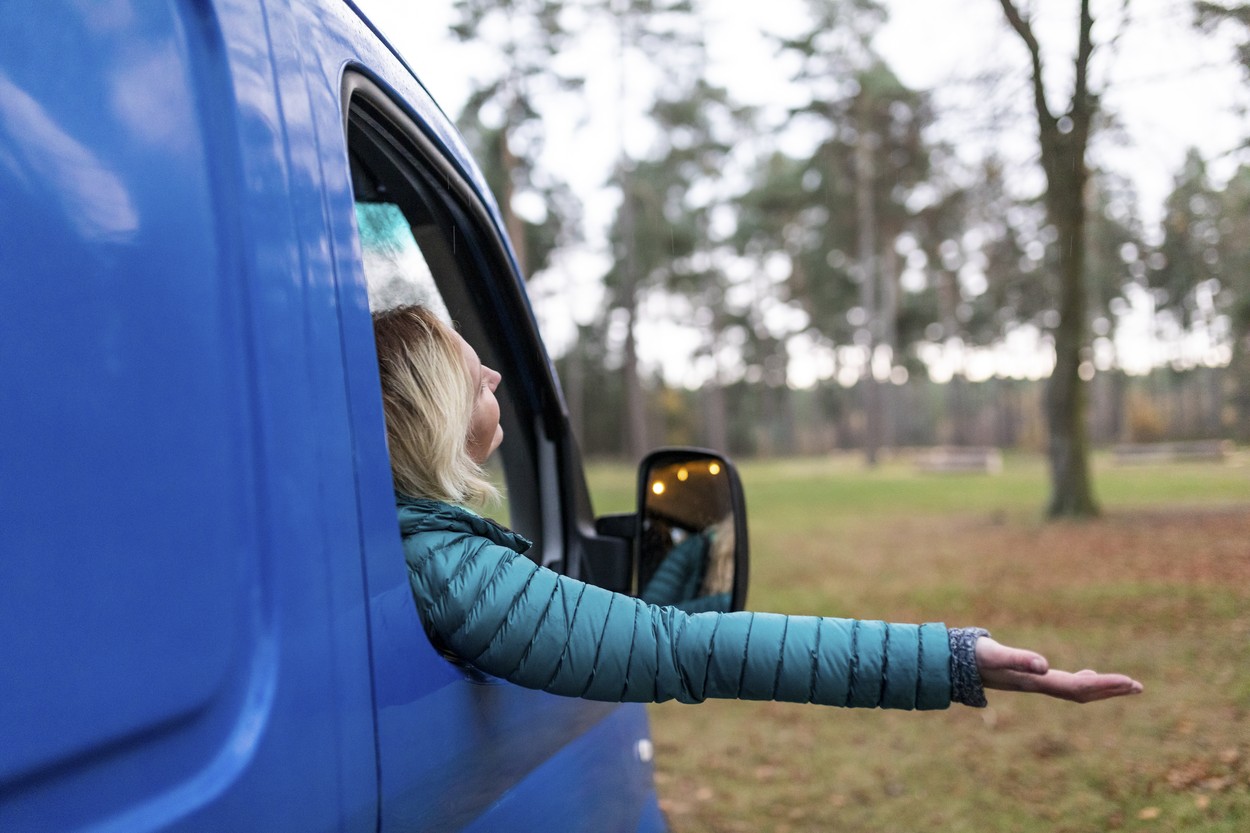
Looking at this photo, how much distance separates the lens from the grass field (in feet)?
14.9

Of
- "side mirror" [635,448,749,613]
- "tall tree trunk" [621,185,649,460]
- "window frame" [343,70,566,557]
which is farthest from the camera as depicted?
"tall tree trunk" [621,185,649,460]

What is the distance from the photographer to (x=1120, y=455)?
17391 millimetres

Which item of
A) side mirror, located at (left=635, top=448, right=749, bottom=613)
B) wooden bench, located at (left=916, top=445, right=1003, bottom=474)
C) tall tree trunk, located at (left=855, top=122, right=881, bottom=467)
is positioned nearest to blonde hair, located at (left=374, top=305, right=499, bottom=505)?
side mirror, located at (left=635, top=448, right=749, bottom=613)

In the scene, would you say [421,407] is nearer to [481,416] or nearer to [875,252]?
[481,416]

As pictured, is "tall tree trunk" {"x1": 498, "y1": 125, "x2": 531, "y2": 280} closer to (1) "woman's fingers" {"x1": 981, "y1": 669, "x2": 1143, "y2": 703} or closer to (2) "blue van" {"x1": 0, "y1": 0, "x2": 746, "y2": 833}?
(2) "blue van" {"x1": 0, "y1": 0, "x2": 746, "y2": 833}

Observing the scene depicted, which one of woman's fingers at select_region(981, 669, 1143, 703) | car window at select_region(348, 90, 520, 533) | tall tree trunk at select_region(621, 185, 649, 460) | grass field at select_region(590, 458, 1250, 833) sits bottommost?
grass field at select_region(590, 458, 1250, 833)

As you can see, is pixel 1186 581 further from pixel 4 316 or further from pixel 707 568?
pixel 4 316

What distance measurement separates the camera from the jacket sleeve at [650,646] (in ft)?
4.76

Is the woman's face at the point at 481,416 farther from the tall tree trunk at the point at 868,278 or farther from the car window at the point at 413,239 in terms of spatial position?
the tall tree trunk at the point at 868,278

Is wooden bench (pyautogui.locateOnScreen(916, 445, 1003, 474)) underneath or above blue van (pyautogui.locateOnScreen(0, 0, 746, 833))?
underneath

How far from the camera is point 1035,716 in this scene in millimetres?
6031

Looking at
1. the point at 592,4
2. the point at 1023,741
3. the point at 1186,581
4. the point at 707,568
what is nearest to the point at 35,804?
the point at 707,568

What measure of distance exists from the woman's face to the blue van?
0.36 m

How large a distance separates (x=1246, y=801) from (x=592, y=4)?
75.6ft
